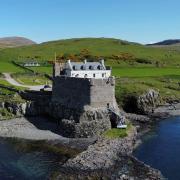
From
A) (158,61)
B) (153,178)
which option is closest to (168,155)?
(153,178)

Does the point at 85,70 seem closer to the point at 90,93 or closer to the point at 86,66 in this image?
the point at 86,66

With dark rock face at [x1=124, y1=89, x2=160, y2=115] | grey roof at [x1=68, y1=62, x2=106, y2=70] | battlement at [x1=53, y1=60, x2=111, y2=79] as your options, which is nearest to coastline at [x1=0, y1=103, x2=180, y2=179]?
dark rock face at [x1=124, y1=89, x2=160, y2=115]

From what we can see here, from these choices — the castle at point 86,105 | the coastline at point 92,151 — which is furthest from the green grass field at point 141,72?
the castle at point 86,105

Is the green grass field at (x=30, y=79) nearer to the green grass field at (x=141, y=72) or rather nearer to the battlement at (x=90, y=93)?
the green grass field at (x=141, y=72)

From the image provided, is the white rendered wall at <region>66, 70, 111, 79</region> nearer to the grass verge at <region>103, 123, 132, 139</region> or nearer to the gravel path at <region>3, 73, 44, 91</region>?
the gravel path at <region>3, 73, 44, 91</region>

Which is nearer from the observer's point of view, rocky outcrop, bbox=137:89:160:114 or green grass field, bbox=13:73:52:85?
rocky outcrop, bbox=137:89:160:114
